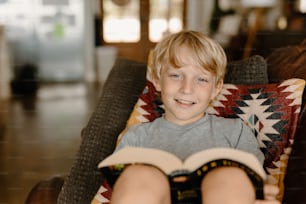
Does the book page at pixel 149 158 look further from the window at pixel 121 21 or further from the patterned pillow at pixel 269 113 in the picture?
the window at pixel 121 21

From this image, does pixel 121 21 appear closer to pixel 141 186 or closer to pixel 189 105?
pixel 189 105

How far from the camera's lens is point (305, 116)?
96cm

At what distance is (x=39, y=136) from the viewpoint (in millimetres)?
2201

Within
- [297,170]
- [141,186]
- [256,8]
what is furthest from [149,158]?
[256,8]

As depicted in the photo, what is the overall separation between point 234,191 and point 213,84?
259 mm

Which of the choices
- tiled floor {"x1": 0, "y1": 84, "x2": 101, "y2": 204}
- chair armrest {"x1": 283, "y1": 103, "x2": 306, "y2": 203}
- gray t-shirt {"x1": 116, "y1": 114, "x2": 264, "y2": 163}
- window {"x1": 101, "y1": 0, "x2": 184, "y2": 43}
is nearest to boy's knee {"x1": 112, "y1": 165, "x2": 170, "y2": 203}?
gray t-shirt {"x1": 116, "y1": 114, "x2": 264, "y2": 163}

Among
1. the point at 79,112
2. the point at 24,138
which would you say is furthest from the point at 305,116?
the point at 79,112

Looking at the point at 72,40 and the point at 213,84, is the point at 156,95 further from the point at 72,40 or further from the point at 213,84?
the point at 72,40

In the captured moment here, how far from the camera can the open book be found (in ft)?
2.35

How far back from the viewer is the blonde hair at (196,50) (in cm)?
85

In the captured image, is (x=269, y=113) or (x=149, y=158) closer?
(x=149, y=158)

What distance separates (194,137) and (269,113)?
20 cm

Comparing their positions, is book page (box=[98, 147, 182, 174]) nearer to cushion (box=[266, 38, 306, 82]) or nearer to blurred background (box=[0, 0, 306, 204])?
cushion (box=[266, 38, 306, 82])

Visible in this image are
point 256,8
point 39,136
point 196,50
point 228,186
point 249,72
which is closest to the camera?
point 228,186
